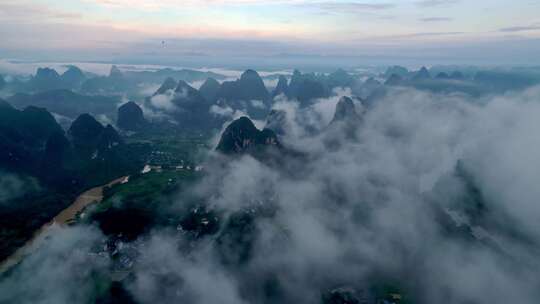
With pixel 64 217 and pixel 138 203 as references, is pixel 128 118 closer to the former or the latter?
pixel 64 217

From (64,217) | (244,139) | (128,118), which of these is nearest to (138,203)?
(64,217)

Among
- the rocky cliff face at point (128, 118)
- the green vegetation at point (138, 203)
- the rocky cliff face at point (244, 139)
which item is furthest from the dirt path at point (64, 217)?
the rocky cliff face at point (128, 118)

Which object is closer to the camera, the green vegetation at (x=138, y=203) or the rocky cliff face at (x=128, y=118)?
the green vegetation at (x=138, y=203)

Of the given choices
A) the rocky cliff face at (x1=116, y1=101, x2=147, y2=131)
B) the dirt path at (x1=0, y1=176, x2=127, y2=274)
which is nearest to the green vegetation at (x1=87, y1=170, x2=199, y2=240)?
the dirt path at (x1=0, y1=176, x2=127, y2=274)

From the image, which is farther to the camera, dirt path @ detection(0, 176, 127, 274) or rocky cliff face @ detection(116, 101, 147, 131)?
rocky cliff face @ detection(116, 101, 147, 131)

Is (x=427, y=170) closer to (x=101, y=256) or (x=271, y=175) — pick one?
(x=271, y=175)

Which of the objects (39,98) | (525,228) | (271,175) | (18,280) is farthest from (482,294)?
(39,98)

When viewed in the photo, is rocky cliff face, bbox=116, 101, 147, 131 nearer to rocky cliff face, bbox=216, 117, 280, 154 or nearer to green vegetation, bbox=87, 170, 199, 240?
green vegetation, bbox=87, 170, 199, 240

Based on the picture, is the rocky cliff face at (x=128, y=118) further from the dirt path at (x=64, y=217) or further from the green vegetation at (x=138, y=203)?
the green vegetation at (x=138, y=203)
